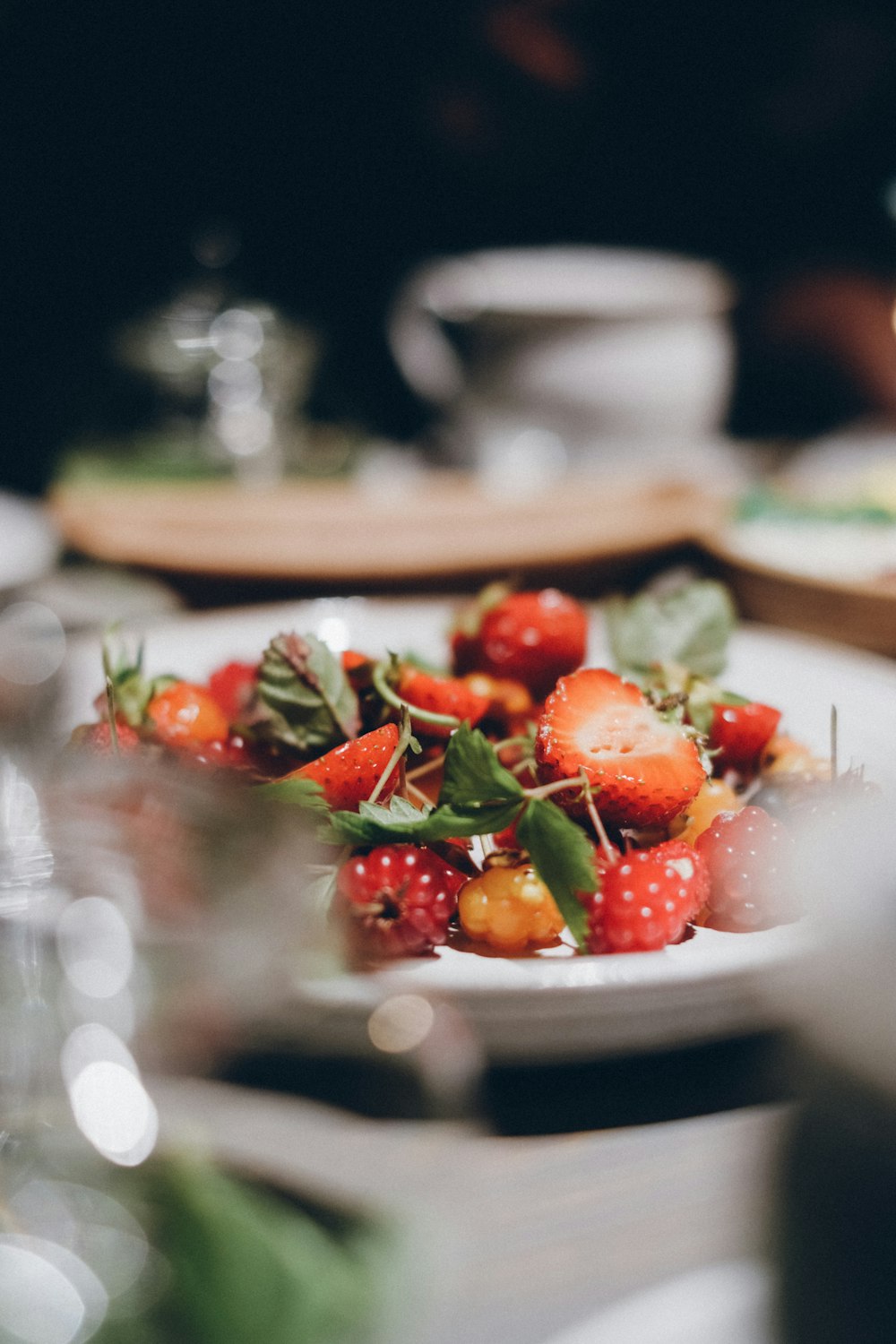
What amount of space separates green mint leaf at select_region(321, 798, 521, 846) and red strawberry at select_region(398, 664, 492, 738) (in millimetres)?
54

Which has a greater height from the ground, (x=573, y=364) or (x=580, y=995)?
(x=573, y=364)

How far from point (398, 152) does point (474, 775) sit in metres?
1.20

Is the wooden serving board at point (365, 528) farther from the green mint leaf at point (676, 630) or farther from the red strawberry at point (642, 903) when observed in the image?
the red strawberry at point (642, 903)

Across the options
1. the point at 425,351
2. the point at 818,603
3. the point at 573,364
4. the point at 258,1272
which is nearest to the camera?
the point at 258,1272

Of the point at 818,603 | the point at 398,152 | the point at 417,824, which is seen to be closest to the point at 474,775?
the point at 417,824

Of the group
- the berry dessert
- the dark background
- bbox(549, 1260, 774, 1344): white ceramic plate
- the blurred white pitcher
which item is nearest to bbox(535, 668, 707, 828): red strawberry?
the berry dessert

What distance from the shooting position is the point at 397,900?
26cm

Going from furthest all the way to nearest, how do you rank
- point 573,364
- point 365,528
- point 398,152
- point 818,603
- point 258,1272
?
point 398,152, point 573,364, point 365,528, point 818,603, point 258,1272

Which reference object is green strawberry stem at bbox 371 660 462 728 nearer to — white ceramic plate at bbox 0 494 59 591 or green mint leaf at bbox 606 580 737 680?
green mint leaf at bbox 606 580 737 680

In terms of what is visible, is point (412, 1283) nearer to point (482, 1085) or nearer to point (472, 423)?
point (482, 1085)

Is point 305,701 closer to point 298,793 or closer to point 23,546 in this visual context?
point 298,793

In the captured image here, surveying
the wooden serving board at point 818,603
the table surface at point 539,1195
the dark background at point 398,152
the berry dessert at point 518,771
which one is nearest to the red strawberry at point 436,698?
the berry dessert at point 518,771

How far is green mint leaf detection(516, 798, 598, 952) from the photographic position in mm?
264

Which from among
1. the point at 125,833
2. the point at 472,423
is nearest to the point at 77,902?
the point at 125,833
